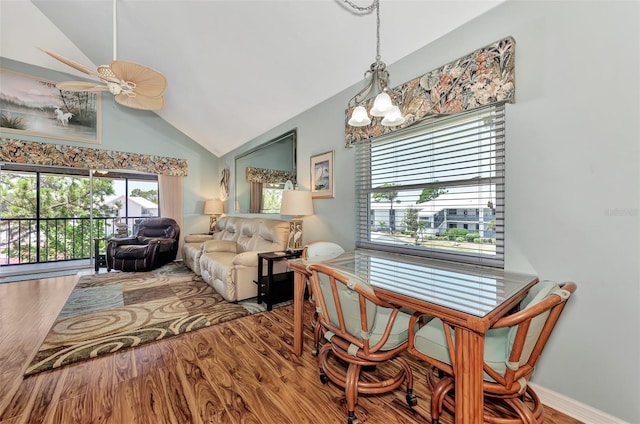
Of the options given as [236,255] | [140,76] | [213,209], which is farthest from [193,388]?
[213,209]

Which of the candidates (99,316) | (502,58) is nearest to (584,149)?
(502,58)

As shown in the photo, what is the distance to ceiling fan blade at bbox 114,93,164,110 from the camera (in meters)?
2.93

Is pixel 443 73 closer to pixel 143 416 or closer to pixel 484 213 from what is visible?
pixel 484 213

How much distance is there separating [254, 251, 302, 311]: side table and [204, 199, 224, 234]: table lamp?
3043 mm

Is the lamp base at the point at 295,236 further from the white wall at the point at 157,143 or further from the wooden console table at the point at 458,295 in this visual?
the white wall at the point at 157,143

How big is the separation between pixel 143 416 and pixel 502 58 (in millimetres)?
3018

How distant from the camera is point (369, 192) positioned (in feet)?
8.46

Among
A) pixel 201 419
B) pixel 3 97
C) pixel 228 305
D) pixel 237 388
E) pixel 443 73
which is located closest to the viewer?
pixel 201 419

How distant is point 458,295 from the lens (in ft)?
3.82

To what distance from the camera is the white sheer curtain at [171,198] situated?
5328 mm

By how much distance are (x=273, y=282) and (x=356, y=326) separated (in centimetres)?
178

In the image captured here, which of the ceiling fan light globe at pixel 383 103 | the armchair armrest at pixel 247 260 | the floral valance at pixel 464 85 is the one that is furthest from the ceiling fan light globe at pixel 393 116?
the armchair armrest at pixel 247 260

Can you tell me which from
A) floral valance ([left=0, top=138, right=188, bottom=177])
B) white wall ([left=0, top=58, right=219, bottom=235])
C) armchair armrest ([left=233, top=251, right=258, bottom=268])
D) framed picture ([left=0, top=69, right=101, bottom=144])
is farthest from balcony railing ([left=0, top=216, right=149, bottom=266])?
armchair armrest ([left=233, top=251, right=258, bottom=268])

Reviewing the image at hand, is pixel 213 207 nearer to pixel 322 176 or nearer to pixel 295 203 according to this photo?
pixel 295 203
